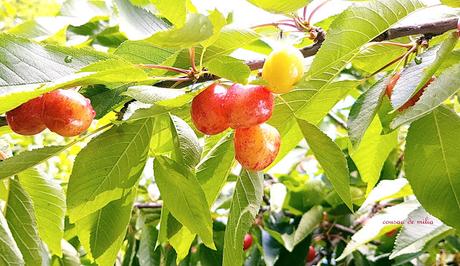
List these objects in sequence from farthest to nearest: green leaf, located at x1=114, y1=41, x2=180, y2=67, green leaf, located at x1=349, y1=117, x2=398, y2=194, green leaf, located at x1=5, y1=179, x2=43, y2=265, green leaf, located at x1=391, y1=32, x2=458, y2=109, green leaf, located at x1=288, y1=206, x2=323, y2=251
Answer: green leaf, located at x1=288, y1=206, x2=323, y2=251
green leaf, located at x1=349, y1=117, x2=398, y2=194
green leaf, located at x1=5, y1=179, x2=43, y2=265
green leaf, located at x1=114, y1=41, x2=180, y2=67
green leaf, located at x1=391, y1=32, x2=458, y2=109

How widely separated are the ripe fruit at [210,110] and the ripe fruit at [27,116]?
17 centimetres

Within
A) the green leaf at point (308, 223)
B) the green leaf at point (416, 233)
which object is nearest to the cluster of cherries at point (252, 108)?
the green leaf at point (416, 233)

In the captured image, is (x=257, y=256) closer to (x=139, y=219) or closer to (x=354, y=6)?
(x=139, y=219)

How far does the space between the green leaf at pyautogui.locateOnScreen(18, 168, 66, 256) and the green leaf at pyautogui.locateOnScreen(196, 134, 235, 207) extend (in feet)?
0.68

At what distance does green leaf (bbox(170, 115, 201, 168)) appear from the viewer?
0.72m

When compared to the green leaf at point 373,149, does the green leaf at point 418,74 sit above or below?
above

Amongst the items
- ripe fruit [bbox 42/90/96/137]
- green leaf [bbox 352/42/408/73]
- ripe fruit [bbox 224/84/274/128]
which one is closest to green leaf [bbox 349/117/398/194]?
green leaf [bbox 352/42/408/73]

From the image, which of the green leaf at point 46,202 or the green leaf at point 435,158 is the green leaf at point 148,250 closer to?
the green leaf at point 46,202

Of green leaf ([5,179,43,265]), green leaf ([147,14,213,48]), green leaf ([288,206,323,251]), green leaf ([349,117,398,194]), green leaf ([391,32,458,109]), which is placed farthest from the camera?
green leaf ([288,206,323,251])

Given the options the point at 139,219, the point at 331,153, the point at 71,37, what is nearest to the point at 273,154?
the point at 331,153

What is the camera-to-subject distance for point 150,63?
0.68m

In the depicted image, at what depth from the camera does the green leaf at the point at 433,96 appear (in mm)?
572

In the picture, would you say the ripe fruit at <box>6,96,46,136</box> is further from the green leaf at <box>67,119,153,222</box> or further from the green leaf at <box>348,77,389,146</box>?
the green leaf at <box>348,77,389,146</box>

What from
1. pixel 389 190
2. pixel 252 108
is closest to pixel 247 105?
pixel 252 108
